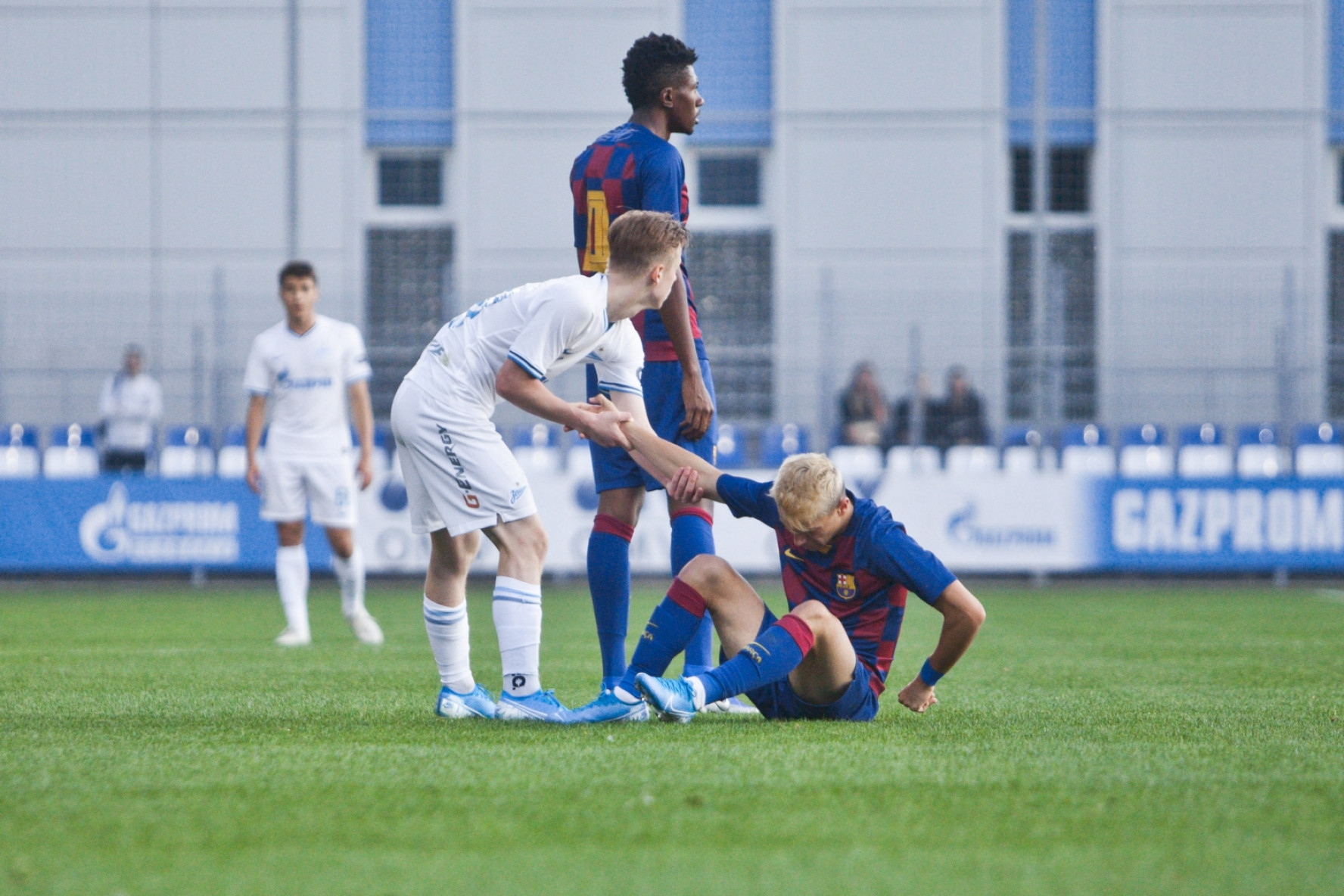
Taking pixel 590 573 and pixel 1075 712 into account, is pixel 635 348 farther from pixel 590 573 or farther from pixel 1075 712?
pixel 1075 712

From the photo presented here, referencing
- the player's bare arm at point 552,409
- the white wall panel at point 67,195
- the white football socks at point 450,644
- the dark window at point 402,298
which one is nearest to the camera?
the player's bare arm at point 552,409

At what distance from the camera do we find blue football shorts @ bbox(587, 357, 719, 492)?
488cm

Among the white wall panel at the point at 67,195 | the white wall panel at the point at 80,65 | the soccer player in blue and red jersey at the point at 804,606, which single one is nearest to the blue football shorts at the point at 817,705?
the soccer player in blue and red jersey at the point at 804,606

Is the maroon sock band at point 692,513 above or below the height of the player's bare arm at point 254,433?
below

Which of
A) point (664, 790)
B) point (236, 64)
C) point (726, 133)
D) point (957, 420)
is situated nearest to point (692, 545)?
point (664, 790)

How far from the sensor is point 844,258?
55.4 ft

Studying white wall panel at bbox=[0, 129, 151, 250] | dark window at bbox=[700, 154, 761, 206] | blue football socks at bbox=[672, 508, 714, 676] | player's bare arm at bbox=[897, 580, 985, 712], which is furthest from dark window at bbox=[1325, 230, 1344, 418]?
white wall panel at bbox=[0, 129, 151, 250]

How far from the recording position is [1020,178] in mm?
17359

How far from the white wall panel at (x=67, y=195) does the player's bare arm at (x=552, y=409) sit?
13802mm

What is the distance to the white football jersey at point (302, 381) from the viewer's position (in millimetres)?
7883

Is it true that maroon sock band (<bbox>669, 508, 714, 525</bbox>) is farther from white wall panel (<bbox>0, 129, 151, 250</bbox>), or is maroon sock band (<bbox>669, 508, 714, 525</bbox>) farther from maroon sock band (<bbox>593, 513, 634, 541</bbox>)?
white wall panel (<bbox>0, 129, 151, 250</bbox>)

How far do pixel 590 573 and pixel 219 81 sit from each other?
13.7 metres

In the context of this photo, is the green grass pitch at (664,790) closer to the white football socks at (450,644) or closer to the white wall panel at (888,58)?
the white football socks at (450,644)

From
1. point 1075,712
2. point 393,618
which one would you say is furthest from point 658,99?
point 393,618
